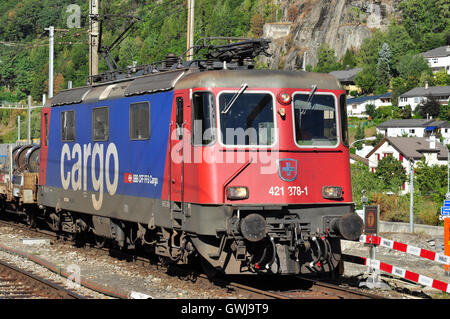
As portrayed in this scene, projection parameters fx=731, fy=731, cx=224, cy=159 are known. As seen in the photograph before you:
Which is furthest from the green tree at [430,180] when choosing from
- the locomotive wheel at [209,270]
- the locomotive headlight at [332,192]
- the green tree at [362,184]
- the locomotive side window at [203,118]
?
the locomotive side window at [203,118]

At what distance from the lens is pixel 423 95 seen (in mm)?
128250

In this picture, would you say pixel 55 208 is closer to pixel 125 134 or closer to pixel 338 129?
pixel 125 134

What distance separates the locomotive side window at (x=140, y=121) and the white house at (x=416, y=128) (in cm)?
10280

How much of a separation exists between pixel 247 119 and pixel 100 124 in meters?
4.98

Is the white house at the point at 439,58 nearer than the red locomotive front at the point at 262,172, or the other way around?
the red locomotive front at the point at 262,172

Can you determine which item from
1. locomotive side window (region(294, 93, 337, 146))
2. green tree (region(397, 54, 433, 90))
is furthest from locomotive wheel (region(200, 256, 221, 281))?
green tree (region(397, 54, 433, 90))

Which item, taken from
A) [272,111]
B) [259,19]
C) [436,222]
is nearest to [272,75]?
[272,111]

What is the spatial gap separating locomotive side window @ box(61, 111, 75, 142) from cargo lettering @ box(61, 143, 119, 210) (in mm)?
216

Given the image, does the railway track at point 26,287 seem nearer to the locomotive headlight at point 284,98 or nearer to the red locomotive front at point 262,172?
the red locomotive front at point 262,172

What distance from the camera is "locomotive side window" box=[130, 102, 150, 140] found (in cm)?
1391

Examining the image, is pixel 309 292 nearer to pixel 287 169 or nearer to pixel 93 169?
pixel 287 169

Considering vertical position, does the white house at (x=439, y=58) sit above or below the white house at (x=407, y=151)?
above

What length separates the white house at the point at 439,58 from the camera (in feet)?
486

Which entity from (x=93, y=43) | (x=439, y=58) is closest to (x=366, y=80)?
(x=439, y=58)
